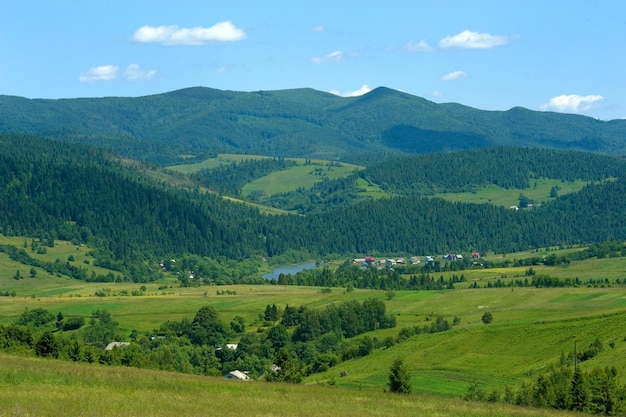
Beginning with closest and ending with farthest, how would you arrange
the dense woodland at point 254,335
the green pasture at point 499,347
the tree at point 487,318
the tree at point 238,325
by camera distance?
1. the green pasture at point 499,347
2. the dense woodland at point 254,335
3. the tree at point 487,318
4. the tree at point 238,325

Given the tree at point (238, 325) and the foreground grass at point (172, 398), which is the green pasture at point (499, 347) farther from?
the foreground grass at point (172, 398)

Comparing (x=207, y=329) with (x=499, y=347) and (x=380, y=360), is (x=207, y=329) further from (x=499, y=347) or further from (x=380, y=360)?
(x=499, y=347)

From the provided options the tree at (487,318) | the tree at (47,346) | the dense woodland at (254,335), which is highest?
the tree at (47,346)

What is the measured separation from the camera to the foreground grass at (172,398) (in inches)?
2023

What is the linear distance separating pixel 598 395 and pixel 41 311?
114 m

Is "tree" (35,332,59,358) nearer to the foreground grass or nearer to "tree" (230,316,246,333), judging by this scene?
the foreground grass

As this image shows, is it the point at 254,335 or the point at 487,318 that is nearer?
the point at 487,318

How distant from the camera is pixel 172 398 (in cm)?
5697

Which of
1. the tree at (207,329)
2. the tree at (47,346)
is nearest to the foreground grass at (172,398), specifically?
the tree at (47,346)

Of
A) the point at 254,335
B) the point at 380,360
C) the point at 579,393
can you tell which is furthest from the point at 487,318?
the point at 579,393

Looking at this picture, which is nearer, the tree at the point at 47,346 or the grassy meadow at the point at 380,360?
the grassy meadow at the point at 380,360

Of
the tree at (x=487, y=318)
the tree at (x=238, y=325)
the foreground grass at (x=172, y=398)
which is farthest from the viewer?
the tree at (x=238, y=325)

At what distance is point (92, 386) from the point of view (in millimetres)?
58812

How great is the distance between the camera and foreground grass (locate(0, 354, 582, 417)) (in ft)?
169
